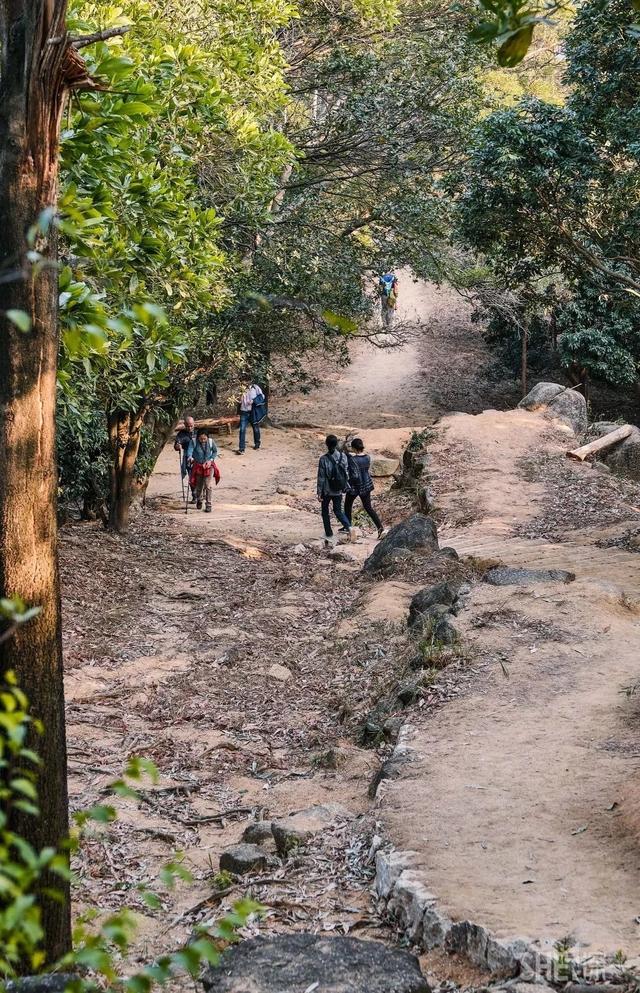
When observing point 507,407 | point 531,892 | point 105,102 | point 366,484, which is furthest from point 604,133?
point 507,407

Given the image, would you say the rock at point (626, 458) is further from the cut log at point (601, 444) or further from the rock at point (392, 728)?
the rock at point (392, 728)

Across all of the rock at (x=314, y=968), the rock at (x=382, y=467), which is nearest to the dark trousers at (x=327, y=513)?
the rock at (x=382, y=467)

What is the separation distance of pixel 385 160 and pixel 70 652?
12.5 metres

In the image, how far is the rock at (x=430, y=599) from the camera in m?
11.6

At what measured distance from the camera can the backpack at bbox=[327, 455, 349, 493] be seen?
16.2 metres

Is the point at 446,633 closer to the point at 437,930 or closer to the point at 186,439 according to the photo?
the point at 437,930

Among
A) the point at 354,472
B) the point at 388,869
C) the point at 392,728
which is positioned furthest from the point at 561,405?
the point at 388,869

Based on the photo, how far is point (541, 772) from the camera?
730cm

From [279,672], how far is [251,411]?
14.7m

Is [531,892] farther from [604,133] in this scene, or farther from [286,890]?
[604,133]

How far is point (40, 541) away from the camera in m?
4.57

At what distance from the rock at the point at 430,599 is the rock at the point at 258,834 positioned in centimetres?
449

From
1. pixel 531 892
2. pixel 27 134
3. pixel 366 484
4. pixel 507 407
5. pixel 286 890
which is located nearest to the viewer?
pixel 27 134

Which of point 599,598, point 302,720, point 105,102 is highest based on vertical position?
point 105,102
